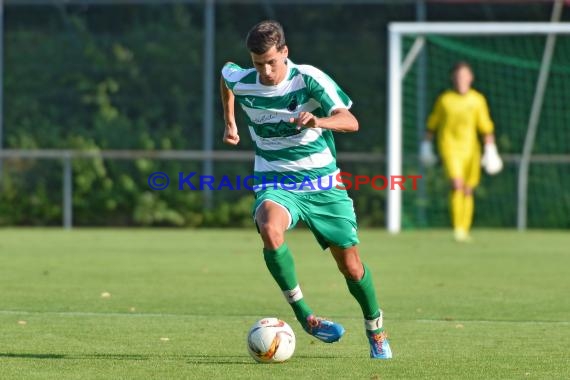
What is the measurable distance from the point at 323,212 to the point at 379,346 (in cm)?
78

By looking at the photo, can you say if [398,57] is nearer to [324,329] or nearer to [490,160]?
[490,160]

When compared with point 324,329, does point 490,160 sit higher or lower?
higher

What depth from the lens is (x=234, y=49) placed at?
21.2 metres

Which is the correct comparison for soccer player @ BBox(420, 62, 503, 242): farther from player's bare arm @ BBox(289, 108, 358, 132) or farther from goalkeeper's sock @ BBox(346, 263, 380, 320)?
player's bare arm @ BBox(289, 108, 358, 132)

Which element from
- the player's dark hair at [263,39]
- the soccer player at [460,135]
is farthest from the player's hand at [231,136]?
the soccer player at [460,135]

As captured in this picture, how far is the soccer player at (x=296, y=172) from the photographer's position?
7113 millimetres

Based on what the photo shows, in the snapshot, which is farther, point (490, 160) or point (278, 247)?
point (490, 160)

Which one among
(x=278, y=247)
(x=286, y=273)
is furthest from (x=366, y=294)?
(x=278, y=247)

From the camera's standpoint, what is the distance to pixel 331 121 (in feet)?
22.7

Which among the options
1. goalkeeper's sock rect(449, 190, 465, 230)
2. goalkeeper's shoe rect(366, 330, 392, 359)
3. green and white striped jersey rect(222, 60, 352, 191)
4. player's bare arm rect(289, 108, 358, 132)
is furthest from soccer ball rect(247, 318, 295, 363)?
goalkeeper's sock rect(449, 190, 465, 230)

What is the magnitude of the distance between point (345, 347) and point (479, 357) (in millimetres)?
850

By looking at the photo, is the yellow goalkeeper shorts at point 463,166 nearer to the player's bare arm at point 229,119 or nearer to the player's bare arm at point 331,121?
the player's bare arm at point 229,119

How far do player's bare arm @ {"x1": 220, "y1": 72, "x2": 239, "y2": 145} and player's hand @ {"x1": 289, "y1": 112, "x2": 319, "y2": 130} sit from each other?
→ 1063 millimetres

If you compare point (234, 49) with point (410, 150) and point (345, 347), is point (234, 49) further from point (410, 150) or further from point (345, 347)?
point (345, 347)
